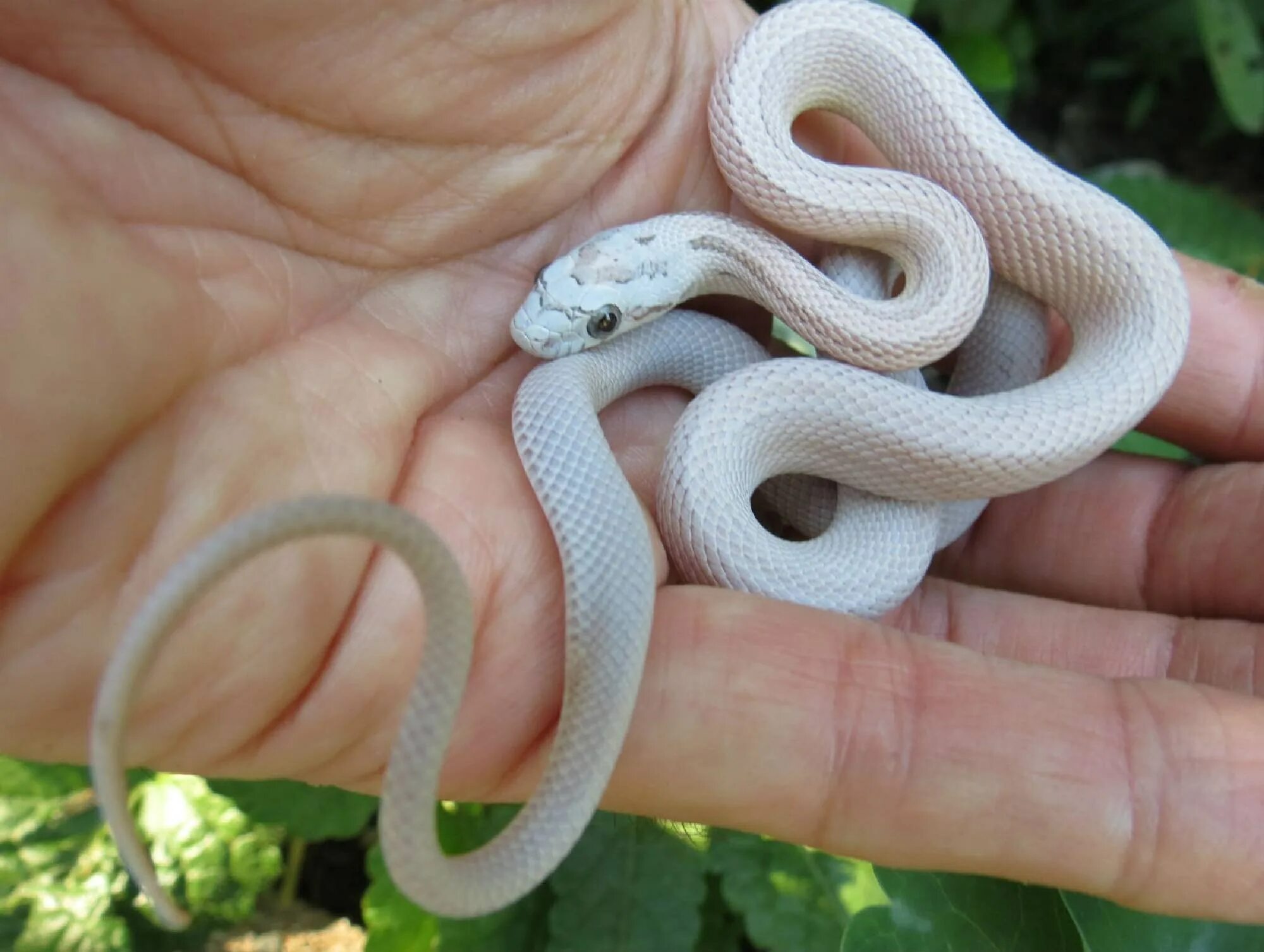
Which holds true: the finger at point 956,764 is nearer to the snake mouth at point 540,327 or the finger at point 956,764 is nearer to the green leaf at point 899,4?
the snake mouth at point 540,327

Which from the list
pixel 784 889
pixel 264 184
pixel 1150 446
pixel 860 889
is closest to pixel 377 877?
pixel 784 889

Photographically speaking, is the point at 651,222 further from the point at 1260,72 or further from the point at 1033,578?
the point at 1260,72

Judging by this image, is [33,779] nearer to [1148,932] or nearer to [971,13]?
[1148,932]

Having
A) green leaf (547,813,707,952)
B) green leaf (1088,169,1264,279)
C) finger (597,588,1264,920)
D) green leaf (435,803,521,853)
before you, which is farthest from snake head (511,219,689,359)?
green leaf (1088,169,1264,279)

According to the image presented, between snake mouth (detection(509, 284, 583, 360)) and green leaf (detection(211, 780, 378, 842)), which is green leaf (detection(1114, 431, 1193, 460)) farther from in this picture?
green leaf (detection(211, 780, 378, 842))

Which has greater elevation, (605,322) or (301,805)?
(605,322)

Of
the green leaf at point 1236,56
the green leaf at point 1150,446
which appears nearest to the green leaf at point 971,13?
the green leaf at point 1236,56
